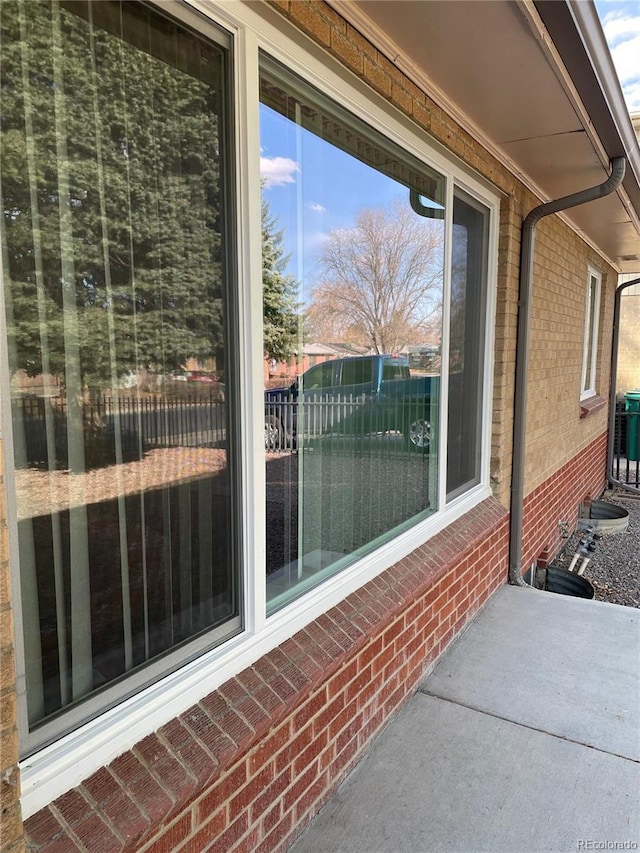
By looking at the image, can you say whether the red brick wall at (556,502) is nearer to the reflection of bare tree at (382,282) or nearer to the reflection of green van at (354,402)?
the reflection of green van at (354,402)

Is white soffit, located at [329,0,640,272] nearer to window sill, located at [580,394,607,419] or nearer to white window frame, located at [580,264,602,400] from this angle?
window sill, located at [580,394,607,419]

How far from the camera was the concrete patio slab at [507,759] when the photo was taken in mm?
1951

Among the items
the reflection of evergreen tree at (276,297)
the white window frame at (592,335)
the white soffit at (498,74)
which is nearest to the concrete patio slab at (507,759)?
the reflection of evergreen tree at (276,297)

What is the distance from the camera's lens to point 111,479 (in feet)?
4.55

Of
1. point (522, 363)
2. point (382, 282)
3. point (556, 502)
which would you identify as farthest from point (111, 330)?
point (556, 502)

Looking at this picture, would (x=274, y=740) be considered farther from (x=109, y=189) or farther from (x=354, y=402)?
(x=109, y=189)

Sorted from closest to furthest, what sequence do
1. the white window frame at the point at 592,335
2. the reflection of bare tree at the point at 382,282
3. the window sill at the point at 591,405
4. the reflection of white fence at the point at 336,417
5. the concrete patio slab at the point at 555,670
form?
the reflection of white fence at the point at 336,417
the reflection of bare tree at the point at 382,282
the concrete patio slab at the point at 555,670
the window sill at the point at 591,405
the white window frame at the point at 592,335

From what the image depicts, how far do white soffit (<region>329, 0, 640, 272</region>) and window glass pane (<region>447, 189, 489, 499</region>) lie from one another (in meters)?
0.43

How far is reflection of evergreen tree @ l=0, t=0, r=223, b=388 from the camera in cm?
118

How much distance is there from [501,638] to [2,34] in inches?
133

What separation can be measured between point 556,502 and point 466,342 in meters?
2.64

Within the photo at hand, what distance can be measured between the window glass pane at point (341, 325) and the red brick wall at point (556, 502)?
71.7 inches

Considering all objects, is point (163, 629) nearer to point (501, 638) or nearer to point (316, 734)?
point (316, 734)

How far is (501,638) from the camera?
3299mm
